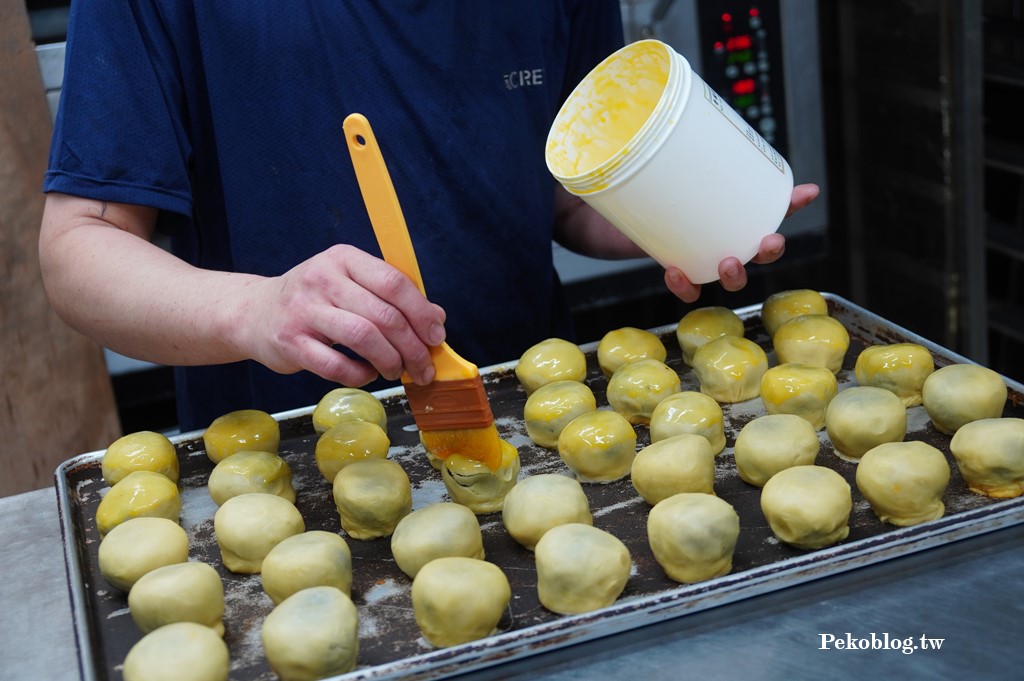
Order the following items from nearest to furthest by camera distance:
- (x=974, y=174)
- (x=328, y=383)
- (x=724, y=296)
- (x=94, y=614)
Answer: (x=94, y=614)
(x=328, y=383)
(x=974, y=174)
(x=724, y=296)

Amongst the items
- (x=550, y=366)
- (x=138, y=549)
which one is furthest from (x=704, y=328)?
(x=138, y=549)

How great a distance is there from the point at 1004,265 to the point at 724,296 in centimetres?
69

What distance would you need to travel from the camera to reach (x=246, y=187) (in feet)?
4.81

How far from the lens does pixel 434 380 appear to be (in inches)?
44.1

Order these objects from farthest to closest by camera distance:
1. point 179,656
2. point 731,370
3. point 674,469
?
point 731,370, point 674,469, point 179,656

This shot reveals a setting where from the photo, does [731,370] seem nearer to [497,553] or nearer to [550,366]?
[550,366]

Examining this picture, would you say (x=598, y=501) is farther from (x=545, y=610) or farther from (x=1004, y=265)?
(x=1004, y=265)

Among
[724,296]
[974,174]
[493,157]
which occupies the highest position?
[493,157]

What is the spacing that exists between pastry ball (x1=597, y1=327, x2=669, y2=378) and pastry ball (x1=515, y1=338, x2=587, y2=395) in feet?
0.11

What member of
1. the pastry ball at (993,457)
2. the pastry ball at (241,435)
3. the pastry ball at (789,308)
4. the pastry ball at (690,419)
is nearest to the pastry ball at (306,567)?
the pastry ball at (241,435)

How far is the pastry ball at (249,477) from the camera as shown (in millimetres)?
1207

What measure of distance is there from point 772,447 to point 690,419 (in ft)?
0.38

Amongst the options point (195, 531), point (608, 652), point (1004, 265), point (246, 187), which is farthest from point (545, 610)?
point (1004, 265)

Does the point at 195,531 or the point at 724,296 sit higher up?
the point at 195,531
